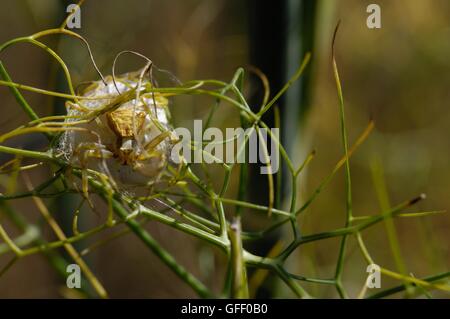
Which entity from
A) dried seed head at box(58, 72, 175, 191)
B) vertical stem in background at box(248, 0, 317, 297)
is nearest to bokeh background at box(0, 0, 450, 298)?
vertical stem in background at box(248, 0, 317, 297)

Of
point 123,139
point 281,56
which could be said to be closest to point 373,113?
point 281,56

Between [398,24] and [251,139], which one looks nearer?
[251,139]

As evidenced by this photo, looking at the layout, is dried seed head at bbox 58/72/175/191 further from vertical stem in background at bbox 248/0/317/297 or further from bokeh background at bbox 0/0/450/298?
bokeh background at bbox 0/0/450/298

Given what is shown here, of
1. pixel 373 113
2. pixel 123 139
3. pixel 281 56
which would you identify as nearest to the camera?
pixel 123 139

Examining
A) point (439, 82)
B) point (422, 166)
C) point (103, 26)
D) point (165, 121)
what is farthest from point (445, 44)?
point (165, 121)

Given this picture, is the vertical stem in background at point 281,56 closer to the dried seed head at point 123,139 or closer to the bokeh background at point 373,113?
the dried seed head at point 123,139

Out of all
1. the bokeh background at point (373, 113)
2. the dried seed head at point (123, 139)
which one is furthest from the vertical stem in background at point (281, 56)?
the bokeh background at point (373, 113)

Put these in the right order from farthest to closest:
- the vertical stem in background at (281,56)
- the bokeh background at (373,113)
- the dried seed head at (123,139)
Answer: the bokeh background at (373,113) → the vertical stem in background at (281,56) → the dried seed head at (123,139)

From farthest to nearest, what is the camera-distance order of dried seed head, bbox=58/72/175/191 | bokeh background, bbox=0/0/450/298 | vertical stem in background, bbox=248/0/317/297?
bokeh background, bbox=0/0/450/298, vertical stem in background, bbox=248/0/317/297, dried seed head, bbox=58/72/175/191

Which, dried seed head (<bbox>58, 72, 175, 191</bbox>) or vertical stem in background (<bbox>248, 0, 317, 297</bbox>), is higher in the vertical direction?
vertical stem in background (<bbox>248, 0, 317, 297</bbox>)

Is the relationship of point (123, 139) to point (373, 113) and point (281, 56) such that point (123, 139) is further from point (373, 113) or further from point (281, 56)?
point (373, 113)

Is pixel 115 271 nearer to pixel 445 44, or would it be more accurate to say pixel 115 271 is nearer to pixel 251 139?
pixel 445 44
